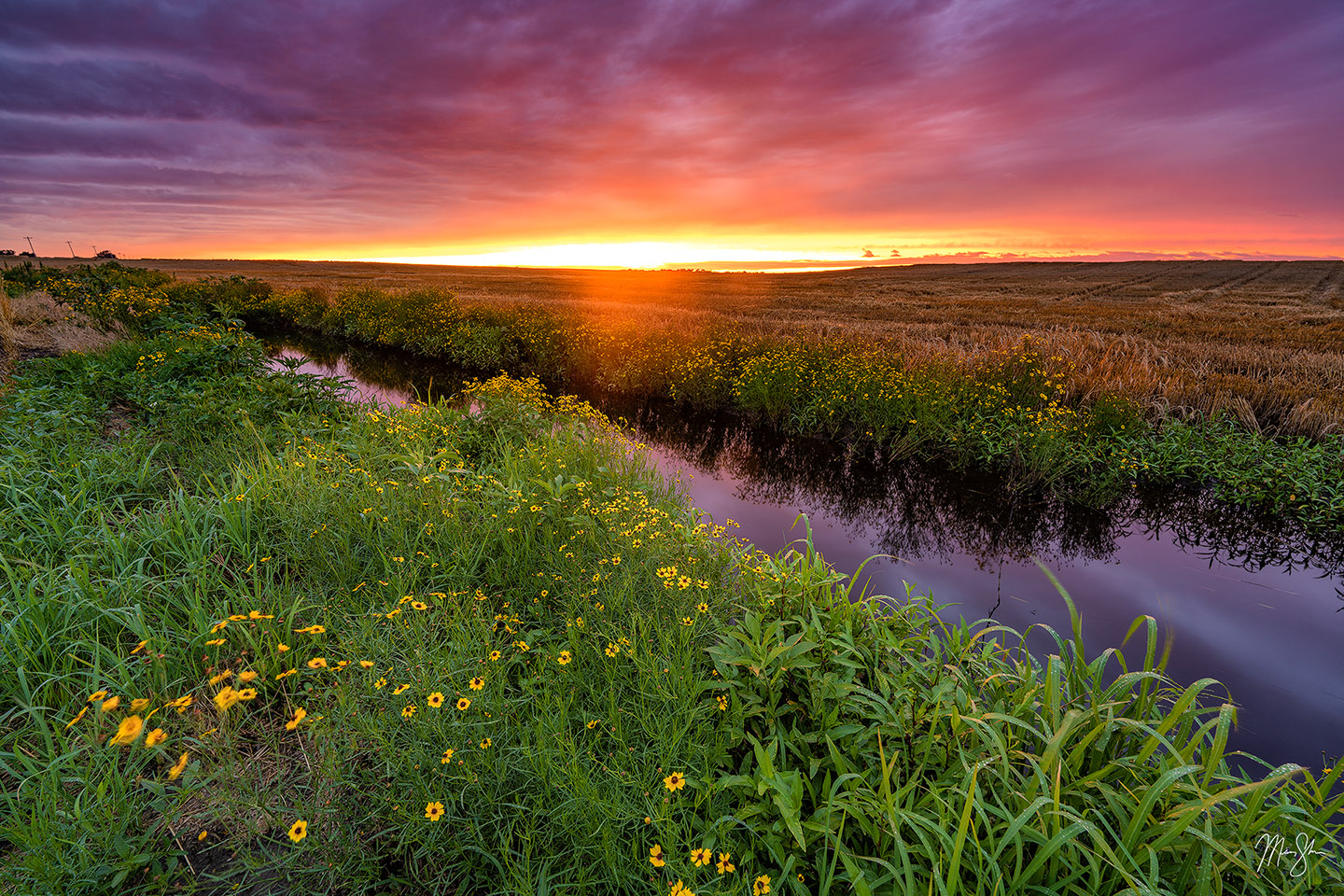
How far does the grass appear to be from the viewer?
1.92m

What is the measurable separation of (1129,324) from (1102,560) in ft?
63.9

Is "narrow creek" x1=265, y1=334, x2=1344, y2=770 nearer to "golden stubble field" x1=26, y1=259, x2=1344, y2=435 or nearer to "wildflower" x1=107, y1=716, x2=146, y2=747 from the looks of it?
"golden stubble field" x1=26, y1=259, x2=1344, y2=435

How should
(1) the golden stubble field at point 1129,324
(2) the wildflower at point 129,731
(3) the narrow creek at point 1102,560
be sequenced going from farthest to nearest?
(1) the golden stubble field at point 1129,324, (3) the narrow creek at point 1102,560, (2) the wildflower at point 129,731

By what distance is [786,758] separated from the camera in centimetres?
264

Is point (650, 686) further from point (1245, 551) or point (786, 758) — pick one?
point (1245, 551)

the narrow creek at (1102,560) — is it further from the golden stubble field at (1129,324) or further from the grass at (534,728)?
the golden stubble field at (1129,324)

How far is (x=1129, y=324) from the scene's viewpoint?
19812mm
